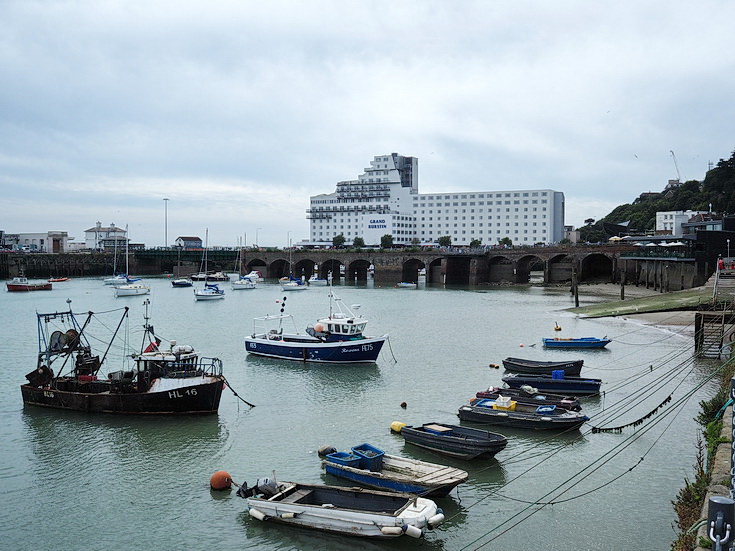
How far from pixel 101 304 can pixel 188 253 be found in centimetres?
7472

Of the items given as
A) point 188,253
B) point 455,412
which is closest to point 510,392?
point 455,412

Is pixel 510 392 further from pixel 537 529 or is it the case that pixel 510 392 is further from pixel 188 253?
pixel 188 253

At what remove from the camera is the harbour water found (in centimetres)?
1989

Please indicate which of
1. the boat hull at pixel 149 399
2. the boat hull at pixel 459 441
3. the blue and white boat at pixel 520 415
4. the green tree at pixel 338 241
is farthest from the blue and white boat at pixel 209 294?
the green tree at pixel 338 241

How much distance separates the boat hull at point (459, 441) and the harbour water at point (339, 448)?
0.48m

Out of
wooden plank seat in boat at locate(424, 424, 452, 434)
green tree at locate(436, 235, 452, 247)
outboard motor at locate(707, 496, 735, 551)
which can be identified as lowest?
wooden plank seat in boat at locate(424, 424, 452, 434)

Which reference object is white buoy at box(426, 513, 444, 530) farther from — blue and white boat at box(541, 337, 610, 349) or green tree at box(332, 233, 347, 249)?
green tree at box(332, 233, 347, 249)

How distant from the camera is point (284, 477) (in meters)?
24.1

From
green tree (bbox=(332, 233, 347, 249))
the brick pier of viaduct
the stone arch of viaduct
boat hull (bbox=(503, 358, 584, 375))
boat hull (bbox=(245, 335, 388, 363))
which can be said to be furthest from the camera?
green tree (bbox=(332, 233, 347, 249))

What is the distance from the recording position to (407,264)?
5787 inches

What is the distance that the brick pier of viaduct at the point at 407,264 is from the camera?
12031 cm

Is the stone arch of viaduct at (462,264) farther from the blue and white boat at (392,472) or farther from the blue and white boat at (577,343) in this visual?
the blue and white boat at (392,472)

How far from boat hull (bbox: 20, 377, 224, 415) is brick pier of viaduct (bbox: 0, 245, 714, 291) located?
247 feet

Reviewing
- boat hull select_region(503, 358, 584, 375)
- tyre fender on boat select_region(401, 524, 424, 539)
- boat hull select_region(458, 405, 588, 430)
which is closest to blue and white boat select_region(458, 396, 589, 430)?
boat hull select_region(458, 405, 588, 430)
